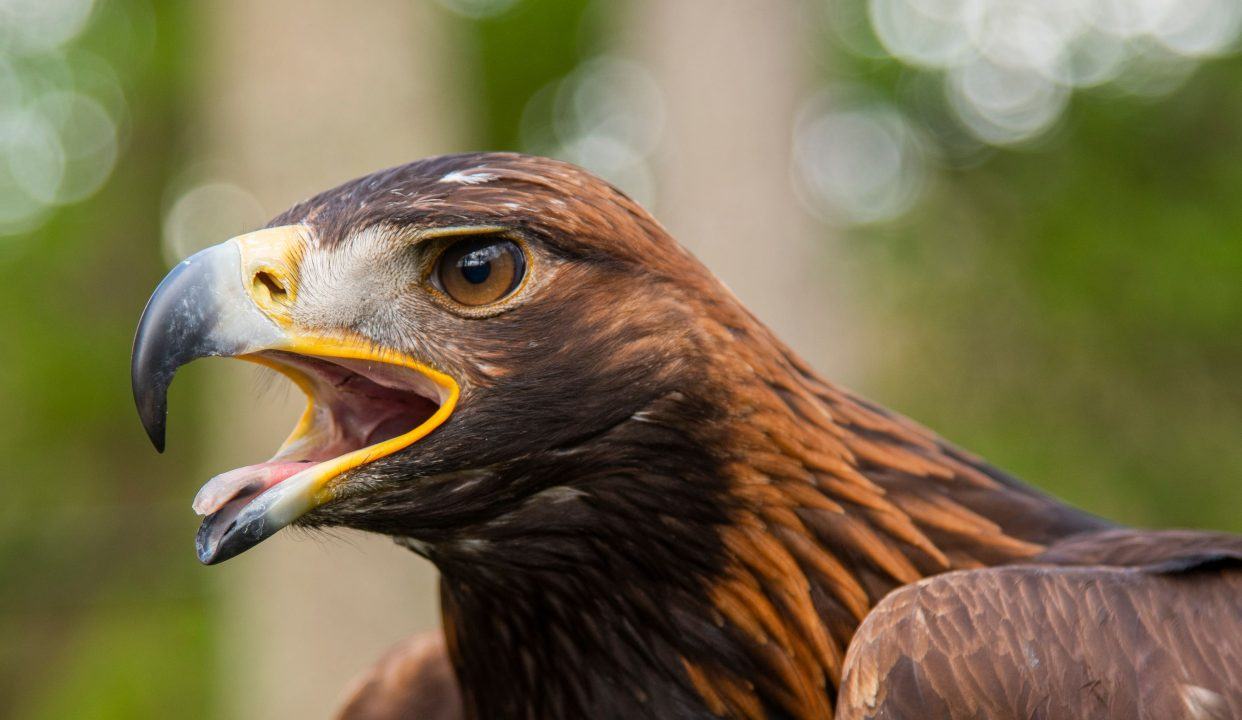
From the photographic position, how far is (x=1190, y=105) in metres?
13.5

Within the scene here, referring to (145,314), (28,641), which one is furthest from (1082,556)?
(28,641)

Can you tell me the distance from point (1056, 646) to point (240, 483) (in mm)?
1342

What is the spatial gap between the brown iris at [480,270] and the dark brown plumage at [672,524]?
0.03 meters

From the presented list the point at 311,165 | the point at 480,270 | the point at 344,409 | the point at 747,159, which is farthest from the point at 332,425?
the point at 747,159

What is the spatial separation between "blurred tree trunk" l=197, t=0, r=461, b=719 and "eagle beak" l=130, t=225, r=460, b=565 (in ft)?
11.5

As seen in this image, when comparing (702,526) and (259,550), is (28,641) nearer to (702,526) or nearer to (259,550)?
(259,550)

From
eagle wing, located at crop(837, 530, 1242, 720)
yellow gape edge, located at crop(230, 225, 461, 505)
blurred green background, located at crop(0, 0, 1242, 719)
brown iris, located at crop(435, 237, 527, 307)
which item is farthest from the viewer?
blurred green background, located at crop(0, 0, 1242, 719)

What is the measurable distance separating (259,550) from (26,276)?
41.5 ft

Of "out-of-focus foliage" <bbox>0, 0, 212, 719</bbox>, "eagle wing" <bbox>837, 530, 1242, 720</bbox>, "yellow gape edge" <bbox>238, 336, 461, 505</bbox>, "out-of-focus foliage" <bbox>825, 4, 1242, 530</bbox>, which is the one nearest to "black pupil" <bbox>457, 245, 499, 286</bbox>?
"yellow gape edge" <bbox>238, 336, 461, 505</bbox>

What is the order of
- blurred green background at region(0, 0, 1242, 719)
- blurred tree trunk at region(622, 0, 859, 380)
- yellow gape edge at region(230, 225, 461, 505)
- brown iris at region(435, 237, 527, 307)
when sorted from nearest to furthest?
yellow gape edge at region(230, 225, 461, 505) < brown iris at region(435, 237, 527, 307) < blurred tree trunk at region(622, 0, 859, 380) < blurred green background at region(0, 0, 1242, 719)

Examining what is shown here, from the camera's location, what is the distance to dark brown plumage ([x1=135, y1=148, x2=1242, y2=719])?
1.95m

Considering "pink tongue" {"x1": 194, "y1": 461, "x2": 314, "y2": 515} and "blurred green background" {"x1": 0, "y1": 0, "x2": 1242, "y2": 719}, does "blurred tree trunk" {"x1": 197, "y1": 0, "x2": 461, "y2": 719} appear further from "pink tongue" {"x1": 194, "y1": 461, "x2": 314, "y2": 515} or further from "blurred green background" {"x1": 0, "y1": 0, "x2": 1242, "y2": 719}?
"pink tongue" {"x1": 194, "y1": 461, "x2": 314, "y2": 515}

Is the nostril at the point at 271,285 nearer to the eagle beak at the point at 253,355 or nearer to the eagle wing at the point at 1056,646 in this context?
the eagle beak at the point at 253,355

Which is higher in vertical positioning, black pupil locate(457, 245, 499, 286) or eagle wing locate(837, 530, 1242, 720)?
black pupil locate(457, 245, 499, 286)
